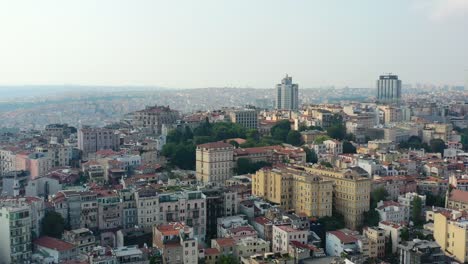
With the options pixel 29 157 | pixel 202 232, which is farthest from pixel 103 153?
pixel 202 232

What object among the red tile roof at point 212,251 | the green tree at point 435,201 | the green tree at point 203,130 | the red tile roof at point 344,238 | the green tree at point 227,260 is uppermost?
the green tree at point 203,130

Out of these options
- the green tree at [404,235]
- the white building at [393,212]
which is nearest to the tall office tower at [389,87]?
the white building at [393,212]

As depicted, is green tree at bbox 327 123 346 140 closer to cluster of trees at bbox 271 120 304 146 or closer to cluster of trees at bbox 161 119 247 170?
cluster of trees at bbox 271 120 304 146

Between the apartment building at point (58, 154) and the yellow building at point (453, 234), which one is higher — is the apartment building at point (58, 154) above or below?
above

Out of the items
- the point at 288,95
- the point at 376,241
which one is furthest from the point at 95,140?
the point at 288,95

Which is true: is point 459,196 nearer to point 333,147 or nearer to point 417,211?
point 417,211

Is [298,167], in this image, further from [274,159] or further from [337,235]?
[337,235]

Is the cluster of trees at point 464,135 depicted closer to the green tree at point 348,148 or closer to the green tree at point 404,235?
the green tree at point 348,148
